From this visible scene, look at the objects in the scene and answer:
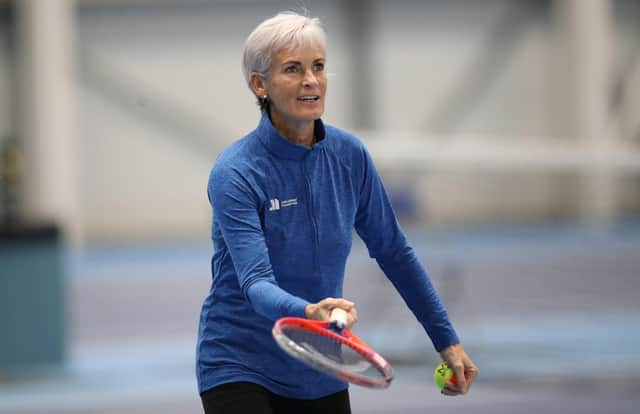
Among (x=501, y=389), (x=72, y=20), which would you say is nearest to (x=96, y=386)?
(x=501, y=389)

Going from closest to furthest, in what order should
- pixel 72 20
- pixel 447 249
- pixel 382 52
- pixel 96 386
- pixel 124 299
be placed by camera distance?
pixel 96 386 < pixel 124 299 < pixel 447 249 < pixel 72 20 < pixel 382 52

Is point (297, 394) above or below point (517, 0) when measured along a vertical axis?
below

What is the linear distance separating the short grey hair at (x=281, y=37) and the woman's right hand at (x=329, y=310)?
0.63 metres

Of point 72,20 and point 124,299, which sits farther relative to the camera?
point 72,20

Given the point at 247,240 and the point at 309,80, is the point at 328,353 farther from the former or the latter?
the point at 309,80

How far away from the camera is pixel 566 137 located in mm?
21688

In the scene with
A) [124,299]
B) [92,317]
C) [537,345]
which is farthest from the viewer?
[124,299]

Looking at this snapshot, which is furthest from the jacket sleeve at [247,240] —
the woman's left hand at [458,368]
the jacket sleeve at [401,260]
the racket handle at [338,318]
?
the woman's left hand at [458,368]

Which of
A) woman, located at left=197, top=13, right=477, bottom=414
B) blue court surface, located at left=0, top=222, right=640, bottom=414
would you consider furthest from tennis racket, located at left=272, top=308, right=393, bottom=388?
blue court surface, located at left=0, top=222, right=640, bottom=414

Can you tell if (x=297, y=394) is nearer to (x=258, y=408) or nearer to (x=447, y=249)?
(x=258, y=408)

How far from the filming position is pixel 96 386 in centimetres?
776

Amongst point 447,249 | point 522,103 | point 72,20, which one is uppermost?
point 72,20

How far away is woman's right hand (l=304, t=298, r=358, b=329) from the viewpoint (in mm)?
2297

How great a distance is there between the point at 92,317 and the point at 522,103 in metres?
13.4
